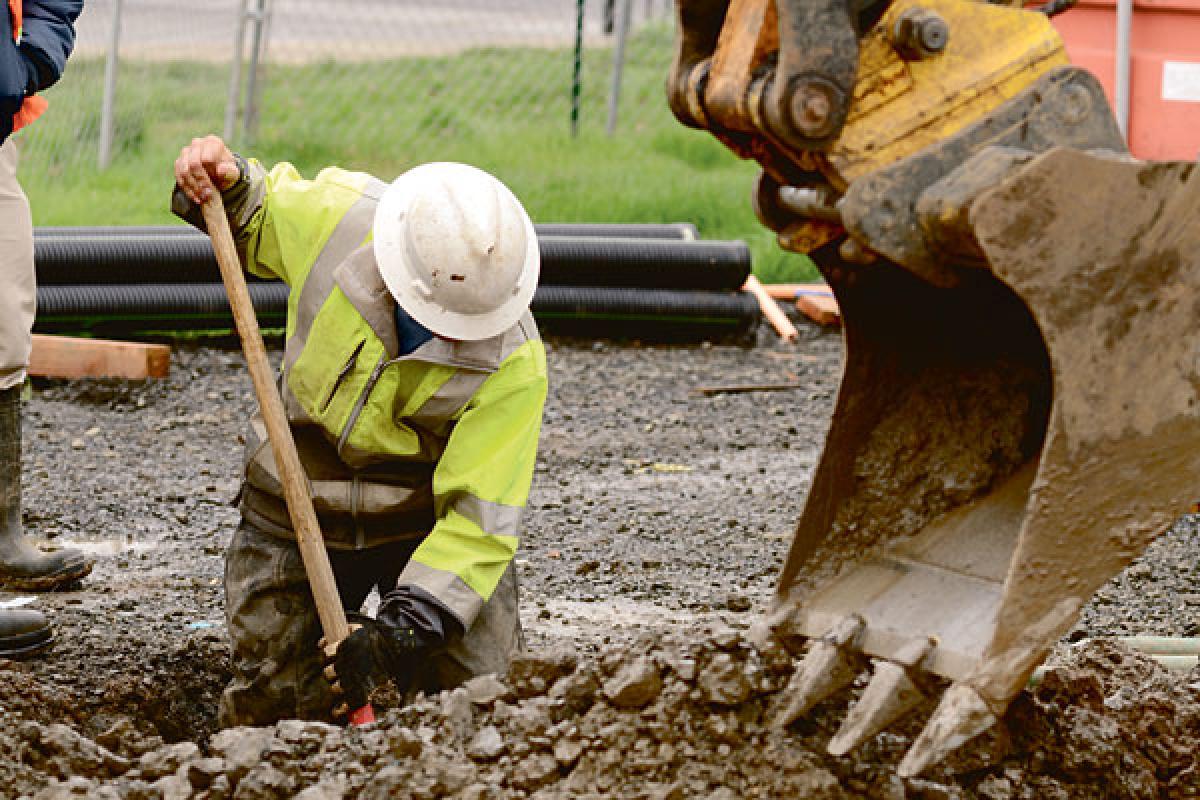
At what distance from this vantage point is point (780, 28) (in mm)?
2336

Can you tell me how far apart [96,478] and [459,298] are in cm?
292

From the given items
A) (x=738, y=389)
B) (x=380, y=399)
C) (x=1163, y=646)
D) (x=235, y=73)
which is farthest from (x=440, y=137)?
(x=1163, y=646)

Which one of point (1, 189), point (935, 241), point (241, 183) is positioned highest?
point (935, 241)

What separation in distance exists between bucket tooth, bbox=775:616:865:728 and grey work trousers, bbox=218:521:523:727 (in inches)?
46.7

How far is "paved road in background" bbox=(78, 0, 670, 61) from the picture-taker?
9883 mm

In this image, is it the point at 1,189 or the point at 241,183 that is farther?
the point at 1,189

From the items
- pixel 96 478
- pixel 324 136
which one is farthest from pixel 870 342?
pixel 324 136

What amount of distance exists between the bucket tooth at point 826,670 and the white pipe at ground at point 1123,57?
5.19 m

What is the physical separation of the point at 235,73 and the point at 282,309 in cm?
306

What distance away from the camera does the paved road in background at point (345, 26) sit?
32.4 ft

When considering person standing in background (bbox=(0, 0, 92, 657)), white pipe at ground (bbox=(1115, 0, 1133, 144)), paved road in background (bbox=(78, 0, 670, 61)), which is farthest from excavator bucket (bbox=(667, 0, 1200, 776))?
paved road in background (bbox=(78, 0, 670, 61))

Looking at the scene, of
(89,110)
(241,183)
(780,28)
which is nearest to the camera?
(780,28)

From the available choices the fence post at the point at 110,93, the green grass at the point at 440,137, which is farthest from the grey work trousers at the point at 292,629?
the fence post at the point at 110,93

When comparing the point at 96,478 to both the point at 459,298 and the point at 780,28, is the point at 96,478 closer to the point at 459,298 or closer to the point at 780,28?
the point at 459,298
